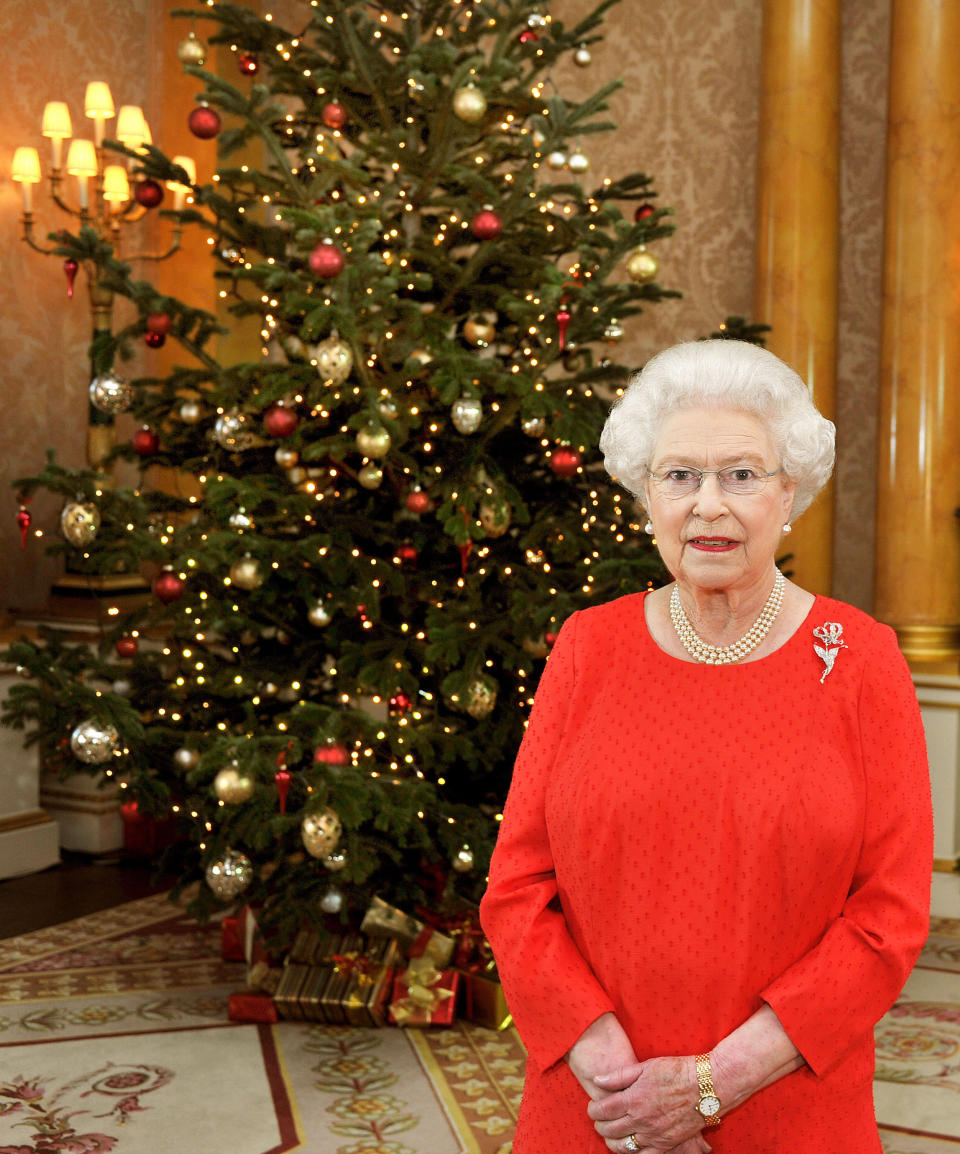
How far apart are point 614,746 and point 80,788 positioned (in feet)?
13.2

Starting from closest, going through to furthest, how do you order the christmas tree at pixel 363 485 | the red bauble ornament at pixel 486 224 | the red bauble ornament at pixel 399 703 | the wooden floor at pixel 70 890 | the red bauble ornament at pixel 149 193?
the christmas tree at pixel 363 485
the red bauble ornament at pixel 486 224
the red bauble ornament at pixel 399 703
the red bauble ornament at pixel 149 193
the wooden floor at pixel 70 890

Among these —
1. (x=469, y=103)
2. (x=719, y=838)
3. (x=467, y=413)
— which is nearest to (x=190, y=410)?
(x=467, y=413)

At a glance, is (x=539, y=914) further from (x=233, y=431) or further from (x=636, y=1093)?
(x=233, y=431)

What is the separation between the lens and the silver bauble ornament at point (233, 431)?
336 centimetres

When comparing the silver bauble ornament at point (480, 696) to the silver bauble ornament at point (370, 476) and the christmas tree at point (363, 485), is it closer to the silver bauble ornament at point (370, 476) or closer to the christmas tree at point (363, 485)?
the christmas tree at point (363, 485)

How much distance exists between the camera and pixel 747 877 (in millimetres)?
1435

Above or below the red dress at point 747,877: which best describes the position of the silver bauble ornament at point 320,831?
below

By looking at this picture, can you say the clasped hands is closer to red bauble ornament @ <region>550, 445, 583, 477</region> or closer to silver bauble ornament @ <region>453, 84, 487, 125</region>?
red bauble ornament @ <region>550, 445, 583, 477</region>

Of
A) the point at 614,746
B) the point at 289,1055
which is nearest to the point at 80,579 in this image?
the point at 289,1055

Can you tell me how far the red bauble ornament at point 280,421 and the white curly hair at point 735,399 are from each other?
1.78 m

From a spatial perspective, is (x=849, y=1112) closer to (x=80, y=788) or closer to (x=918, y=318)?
(x=918, y=318)

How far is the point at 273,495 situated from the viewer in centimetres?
321

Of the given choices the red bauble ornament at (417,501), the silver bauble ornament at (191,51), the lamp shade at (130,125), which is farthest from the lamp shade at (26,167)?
the red bauble ornament at (417,501)

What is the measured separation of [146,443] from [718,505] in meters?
2.46
